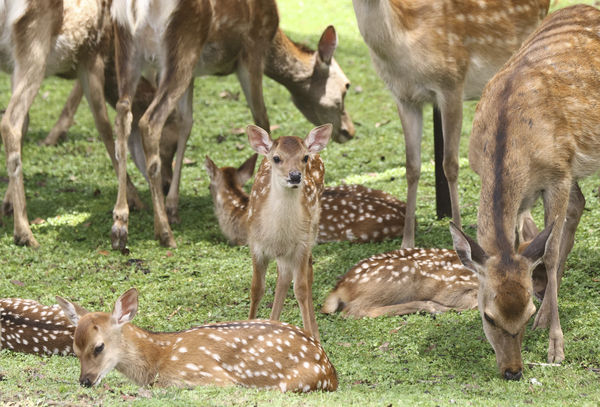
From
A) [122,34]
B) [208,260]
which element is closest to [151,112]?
[122,34]

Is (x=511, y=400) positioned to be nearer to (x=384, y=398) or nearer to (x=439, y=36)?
(x=384, y=398)

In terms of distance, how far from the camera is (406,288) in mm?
6863

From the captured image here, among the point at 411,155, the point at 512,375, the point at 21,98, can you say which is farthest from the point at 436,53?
the point at 21,98

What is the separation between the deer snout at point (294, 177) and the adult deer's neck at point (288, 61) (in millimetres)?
4642

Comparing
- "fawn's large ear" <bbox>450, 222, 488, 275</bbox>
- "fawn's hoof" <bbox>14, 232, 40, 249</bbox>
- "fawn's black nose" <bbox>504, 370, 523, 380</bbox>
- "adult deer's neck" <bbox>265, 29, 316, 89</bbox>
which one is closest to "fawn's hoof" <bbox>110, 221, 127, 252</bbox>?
"fawn's hoof" <bbox>14, 232, 40, 249</bbox>

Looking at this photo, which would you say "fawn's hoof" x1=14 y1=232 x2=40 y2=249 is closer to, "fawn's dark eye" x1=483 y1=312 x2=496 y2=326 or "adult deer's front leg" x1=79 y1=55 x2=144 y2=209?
"adult deer's front leg" x1=79 y1=55 x2=144 y2=209

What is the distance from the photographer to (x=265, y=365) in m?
5.09

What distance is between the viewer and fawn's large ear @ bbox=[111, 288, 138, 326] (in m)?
5.20

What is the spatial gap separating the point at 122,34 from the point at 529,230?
3.92m

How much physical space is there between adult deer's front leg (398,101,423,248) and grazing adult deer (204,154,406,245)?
36cm

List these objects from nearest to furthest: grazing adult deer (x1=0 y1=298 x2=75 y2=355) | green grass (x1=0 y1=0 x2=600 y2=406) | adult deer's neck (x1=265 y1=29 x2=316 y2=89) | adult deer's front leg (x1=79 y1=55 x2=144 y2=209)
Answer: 1. green grass (x1=0 y1=0 x2=600 y2=406)
2. grazing adult deer (x1=0 y1=298 x2=75 y2=355)
3. adult deer's front leg (x1=79 y1=55 x2=144 y2=209)
4. adult deer's neck (x1=265 y1=29 x2=316 y2=89)

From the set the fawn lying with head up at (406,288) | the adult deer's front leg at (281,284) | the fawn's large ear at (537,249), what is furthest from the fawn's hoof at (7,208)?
the fawn's large ear at (537,249)

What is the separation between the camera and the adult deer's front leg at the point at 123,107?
27.9ft

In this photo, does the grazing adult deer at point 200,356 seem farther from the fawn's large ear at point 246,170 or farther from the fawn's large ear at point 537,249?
the fawn's large ear at point 246,170
